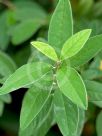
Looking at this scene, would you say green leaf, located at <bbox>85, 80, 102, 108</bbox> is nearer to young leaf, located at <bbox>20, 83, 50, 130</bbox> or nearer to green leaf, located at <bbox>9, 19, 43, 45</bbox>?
young leaf, located at <bbox>20, 83, 50, 130</bbox>

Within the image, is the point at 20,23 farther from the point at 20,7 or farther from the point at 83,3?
the point at 83,3

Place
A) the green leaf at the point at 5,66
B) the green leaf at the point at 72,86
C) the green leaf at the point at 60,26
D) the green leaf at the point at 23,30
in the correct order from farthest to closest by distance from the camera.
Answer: the green leaf at the point at 23,30, the green leaf at the point at 5,66, the green leaf at the point at 60,26, the green leaf at the point at 72,86

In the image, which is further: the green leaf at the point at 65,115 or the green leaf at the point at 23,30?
the green leaf at the point at 23,30

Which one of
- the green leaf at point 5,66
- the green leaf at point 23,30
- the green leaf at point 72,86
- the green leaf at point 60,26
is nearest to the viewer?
the green leaf at point 72,86

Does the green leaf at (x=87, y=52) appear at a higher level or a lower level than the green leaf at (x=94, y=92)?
higher

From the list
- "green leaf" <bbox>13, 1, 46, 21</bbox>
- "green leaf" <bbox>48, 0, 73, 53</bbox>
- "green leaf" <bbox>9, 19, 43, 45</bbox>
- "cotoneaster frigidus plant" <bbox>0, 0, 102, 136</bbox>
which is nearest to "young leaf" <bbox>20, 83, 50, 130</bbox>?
"cotoneaster frigidus plant" <bbox>0, 0, 102, 136</bbox>

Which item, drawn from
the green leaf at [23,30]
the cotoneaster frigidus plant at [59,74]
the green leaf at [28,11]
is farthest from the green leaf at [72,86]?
the green leaf at [28,11]

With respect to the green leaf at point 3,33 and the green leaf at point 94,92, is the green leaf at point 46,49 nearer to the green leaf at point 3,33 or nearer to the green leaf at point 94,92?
the green leaf at point 94,92

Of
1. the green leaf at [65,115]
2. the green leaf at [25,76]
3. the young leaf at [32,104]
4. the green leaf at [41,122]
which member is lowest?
the green leaf at [41,122]
